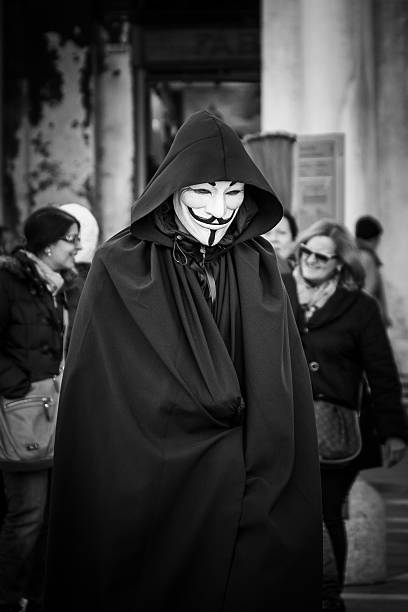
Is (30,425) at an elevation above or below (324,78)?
below

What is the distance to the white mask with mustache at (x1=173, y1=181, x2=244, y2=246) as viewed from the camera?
389 cm

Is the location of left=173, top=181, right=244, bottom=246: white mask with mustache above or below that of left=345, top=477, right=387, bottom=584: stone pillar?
above

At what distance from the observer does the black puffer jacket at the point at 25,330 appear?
552cm

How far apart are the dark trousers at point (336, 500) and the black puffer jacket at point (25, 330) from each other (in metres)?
1.24

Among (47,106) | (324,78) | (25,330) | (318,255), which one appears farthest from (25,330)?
(47,106)

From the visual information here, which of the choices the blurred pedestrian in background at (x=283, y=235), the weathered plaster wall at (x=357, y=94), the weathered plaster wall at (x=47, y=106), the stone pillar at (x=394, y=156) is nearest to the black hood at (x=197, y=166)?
the blurred pedestrian in background at (x=283, y=235)

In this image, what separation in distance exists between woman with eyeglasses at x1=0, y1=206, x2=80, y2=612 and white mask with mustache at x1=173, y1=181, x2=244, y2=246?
69.5 inches

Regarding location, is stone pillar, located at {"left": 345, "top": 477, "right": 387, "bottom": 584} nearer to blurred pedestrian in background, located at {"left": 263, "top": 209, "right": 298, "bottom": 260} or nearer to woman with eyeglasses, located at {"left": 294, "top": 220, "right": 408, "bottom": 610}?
woman with eyeglasses, located at {"left": 294, "top": 220, "right": 408, "bottom": 610}

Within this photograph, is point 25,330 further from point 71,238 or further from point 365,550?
point 365,550

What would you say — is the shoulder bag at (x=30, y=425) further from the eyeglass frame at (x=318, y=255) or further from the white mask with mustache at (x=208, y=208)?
the white mask with mustache at (x=208, y=208)

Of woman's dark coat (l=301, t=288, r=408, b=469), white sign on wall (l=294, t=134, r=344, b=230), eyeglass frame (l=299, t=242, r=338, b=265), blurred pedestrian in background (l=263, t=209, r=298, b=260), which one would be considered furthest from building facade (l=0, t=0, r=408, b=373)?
woman's dark coat (l=301, t=288, r=408, b=469)

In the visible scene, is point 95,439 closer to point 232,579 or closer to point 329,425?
point 232,579

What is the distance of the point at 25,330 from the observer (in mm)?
5574

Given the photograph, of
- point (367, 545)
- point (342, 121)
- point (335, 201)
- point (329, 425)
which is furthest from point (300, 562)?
point (342, 121)
